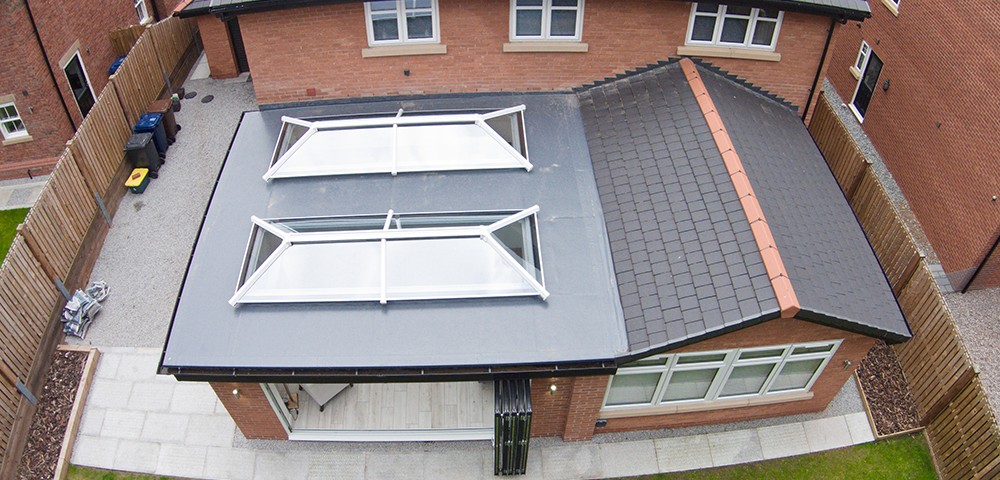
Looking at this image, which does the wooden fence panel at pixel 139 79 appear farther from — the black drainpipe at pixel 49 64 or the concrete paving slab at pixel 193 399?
the concrete paving slab at pixel 193 399

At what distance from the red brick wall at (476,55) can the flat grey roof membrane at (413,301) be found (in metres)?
1.78

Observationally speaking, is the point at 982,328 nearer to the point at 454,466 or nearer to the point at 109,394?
the point at 454,466

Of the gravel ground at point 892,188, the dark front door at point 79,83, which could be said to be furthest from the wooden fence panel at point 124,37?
the gravel ground at point 892,188

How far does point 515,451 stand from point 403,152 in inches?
249

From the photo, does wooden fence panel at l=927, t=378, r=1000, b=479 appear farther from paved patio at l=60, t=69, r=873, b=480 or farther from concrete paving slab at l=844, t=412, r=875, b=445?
paved patio at l=60, t=69, r=873, b=480

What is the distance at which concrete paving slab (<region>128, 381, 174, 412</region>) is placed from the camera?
14594 mm

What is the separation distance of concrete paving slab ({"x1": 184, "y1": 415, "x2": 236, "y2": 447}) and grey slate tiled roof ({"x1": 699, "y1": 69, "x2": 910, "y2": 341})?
10975 millimetres

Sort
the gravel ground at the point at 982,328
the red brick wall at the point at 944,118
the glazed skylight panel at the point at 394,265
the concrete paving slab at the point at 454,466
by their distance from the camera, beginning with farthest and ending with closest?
the red brick wall at the point at 944,118 < the gravel ground at the point at 982,328 < the concrete paving slab at the point at 454,466 < the glazed skylight panel at the point at 394,265

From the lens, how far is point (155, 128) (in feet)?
63.4

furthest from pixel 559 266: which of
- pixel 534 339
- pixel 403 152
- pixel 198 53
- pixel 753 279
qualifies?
pixel 198 53

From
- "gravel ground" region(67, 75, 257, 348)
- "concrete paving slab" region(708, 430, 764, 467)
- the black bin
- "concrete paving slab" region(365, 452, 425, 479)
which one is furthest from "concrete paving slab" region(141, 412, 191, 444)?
"concrete paving slab" region(708, 430, 764, 467)

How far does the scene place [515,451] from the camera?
12.8 meters

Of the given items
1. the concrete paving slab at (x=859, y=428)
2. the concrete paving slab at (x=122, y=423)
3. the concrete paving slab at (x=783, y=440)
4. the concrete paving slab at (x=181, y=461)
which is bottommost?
the concrete paving slab at (x=181, y=461)

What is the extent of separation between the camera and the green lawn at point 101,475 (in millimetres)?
13617
